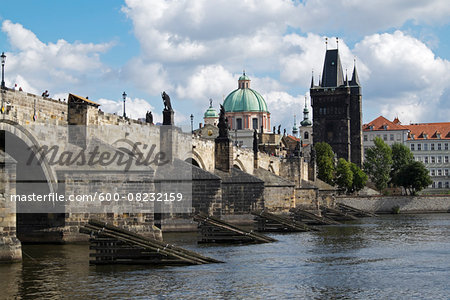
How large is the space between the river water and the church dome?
112668 millimetres

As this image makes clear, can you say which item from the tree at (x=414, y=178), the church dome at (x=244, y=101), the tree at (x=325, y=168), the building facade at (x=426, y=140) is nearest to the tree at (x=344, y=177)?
the tree at (x=325, y=168)

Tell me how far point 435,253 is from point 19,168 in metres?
19.3

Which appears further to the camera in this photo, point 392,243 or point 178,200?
point 178,200

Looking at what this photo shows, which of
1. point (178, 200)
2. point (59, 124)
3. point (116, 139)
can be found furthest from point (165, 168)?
point (59, 124)

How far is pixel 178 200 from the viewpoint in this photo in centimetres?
4700

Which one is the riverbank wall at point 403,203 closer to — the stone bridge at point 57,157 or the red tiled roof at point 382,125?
the red tiled roof at point 382,125

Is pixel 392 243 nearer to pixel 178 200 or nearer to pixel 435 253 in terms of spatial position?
pixel 435 253

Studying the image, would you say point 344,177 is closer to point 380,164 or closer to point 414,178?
point 414,178

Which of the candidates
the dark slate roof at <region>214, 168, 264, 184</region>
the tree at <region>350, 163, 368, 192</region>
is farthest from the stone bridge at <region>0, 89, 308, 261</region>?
the tree at <region>350, 163, 368, 192</region>

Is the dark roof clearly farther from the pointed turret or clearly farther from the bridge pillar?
the bridge pillar

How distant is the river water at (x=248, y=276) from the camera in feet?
71.3

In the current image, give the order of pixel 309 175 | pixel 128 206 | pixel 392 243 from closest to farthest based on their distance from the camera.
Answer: pixel 128 206, pixel 392 243, pixel 309 175

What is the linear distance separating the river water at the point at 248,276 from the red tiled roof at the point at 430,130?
11485cm

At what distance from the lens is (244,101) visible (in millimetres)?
149500
